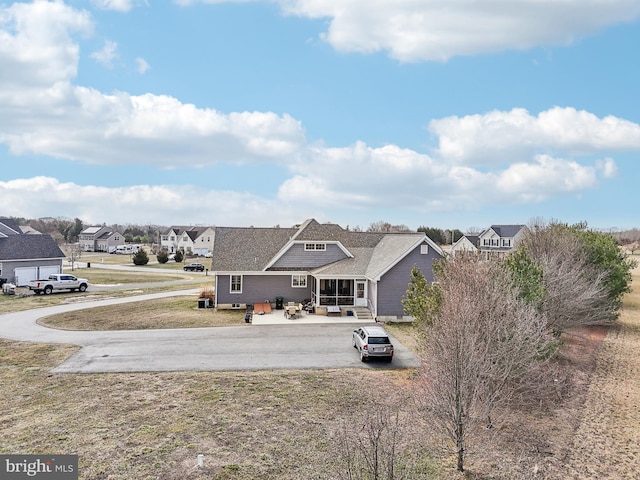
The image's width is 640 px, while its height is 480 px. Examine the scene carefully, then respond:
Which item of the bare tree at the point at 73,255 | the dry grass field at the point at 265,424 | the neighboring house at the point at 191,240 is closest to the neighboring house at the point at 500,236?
the neighboring house at the point at 191,240

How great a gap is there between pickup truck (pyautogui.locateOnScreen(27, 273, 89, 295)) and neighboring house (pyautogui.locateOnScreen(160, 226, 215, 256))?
60.7 metres

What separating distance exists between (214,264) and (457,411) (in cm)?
2584

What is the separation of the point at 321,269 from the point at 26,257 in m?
33.8

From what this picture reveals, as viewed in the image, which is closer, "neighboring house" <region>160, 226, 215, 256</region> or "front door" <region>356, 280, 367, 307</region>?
"front door" <region>356, 280, 367, 307</region>

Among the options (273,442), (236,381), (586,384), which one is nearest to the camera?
(273,442)

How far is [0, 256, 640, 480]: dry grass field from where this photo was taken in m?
11.4

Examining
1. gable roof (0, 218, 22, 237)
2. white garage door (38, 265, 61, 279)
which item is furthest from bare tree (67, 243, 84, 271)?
white garage door (38, 265, 61, 279)

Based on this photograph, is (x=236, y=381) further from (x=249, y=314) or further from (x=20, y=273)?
(x=20, y=273)

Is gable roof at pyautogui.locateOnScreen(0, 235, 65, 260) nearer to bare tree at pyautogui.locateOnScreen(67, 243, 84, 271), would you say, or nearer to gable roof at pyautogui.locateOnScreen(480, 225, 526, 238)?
bare tree at pyautogui.locateOnScreen(67, 243, 84, 271)

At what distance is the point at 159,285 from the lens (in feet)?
165

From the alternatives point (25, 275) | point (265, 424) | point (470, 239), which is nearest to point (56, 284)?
point (25, 275)

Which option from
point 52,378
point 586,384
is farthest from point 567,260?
point 52,378

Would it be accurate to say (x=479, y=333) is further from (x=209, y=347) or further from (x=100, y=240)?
(x=100, y=240)

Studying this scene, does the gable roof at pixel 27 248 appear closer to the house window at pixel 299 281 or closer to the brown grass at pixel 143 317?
Answer: the brown grass at pixel 143 317
